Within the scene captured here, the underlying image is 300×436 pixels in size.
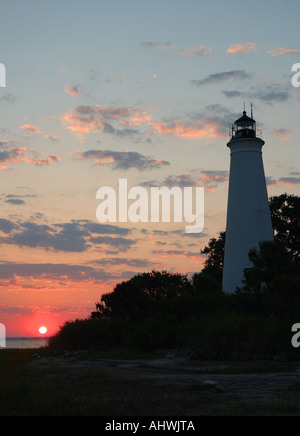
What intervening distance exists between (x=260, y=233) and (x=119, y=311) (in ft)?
45.7

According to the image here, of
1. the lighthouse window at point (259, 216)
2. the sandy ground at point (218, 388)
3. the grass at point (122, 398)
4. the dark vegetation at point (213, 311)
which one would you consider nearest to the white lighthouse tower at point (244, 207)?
the lighthouse window at point (259, 216)

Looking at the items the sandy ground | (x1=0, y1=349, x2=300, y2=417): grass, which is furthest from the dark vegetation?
(x1=0, y1=349, x2=300, y2=417): grass

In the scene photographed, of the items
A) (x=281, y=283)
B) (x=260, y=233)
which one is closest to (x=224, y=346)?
(x=281, y=283)

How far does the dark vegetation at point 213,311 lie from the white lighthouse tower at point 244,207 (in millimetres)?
2218

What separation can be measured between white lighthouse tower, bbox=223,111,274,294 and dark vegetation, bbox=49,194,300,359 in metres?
2.22

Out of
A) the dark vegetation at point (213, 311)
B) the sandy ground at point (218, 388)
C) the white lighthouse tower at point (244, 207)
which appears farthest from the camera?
the white lighthouse tower at point (244, 207)

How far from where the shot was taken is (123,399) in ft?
49.3

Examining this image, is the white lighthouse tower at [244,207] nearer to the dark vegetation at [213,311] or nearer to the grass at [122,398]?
the dark vegetation at [213,311]

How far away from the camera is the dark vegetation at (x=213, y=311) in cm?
2934

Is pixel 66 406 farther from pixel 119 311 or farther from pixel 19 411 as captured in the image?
pixel 119 311

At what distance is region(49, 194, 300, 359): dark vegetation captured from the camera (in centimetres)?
2934

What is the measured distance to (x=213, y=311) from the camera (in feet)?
116

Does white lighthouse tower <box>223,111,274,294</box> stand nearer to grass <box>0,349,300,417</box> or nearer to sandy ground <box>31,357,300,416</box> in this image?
sandy ground <box>31,357,300,416</box>

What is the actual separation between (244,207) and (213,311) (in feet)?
32.2
